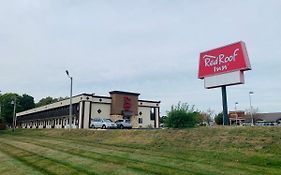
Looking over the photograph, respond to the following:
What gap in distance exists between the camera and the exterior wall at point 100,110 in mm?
53031

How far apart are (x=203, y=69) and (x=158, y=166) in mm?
17891

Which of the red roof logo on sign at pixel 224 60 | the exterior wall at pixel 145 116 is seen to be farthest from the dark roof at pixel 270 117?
the red roof logo on sign at pixel 224 60

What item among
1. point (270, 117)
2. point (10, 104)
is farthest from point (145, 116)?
point (10, 104)

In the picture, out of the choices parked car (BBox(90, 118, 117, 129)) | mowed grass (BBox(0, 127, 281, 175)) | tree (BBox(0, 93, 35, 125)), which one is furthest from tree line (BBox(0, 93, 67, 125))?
mowed grass (BBox(0, 127, 281, 175))

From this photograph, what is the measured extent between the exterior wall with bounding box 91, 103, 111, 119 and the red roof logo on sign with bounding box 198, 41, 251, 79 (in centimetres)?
2927

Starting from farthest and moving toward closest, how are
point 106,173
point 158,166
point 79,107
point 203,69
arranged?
point 79,107 → point 203,69 → point 158,166 → point 106,173

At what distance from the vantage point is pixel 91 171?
10406 millimetres

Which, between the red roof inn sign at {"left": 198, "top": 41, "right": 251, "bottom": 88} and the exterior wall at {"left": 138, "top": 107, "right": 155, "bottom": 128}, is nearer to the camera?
the red roof inn sign at {"left": 198, "top": 41, "right": 251, "bottom": 88}

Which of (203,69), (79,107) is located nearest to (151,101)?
(79,107)

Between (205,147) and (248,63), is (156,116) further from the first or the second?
(205,147)

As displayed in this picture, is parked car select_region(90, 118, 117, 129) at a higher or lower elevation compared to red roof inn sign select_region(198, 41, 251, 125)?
lower

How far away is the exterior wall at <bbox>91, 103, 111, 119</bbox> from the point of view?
174ft

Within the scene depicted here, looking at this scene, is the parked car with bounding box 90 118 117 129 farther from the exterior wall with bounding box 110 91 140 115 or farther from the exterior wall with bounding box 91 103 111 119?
the exterior wall with bounding box 110 91 140 115

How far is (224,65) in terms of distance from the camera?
25547 millimetres
